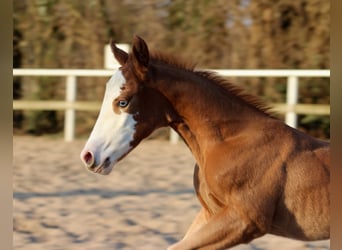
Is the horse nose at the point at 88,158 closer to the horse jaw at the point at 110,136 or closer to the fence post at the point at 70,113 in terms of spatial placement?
the horse jaw at the point at 110,136

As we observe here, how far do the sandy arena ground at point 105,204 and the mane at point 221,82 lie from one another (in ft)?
4.04

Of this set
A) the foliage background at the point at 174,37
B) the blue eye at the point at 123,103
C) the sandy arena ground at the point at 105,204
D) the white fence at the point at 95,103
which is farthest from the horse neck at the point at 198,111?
the foliage background at the point at 174,37

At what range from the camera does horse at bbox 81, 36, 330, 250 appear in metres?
2.40

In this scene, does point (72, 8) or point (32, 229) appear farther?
point (72, 8)

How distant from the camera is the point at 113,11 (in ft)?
30.8

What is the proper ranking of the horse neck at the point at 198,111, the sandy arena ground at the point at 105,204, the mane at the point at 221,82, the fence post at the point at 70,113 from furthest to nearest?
the fence post at the point at 70,113 → the sandy arena ground at the point at 105,204 → the mane at the point at 221,82 → the horse neck at the point at 198,111

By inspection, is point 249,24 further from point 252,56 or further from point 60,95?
point 60,95

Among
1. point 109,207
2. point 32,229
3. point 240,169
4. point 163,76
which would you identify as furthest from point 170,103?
point 109,207

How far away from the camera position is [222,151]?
2.49 metres

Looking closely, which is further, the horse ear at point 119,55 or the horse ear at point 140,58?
the horse ear at point 119,55

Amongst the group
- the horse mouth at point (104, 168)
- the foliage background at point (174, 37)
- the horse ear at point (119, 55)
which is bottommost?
the horse mouth at point (104, 168)

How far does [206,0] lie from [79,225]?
576 centimetres

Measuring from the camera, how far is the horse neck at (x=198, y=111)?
99.7 inches

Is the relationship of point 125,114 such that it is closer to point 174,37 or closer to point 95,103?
point 95,103
